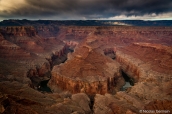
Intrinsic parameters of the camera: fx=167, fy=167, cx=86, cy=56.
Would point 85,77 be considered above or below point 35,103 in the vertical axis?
below

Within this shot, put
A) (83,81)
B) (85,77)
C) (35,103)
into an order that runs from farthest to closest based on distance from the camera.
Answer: (85,77) < (83,81) < (35,103)

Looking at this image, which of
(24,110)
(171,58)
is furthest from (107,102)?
(171,58)

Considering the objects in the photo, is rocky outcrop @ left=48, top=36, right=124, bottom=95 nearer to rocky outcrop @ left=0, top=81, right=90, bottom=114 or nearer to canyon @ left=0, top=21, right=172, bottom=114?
canyon @ left=0, top=21, right=172, bottom=114

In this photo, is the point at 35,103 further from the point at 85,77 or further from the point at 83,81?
the point at 85,77

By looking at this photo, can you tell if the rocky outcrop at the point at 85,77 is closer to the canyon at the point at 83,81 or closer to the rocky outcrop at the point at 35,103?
the canyon at the point at 83,81

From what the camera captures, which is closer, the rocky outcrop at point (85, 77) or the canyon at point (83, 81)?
the canyon at point (83, 81)

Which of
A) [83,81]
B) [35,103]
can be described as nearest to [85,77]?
[83,81]

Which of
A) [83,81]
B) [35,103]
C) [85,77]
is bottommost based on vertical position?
[83,81]

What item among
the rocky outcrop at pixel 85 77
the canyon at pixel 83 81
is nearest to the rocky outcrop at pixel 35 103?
the canyon at pixel 83 81

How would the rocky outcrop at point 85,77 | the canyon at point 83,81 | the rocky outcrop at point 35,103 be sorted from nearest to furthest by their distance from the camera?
the rocky outcrop at point 35,103 → the canyon at point 83,81 → the rocky outcrop at point 85,77

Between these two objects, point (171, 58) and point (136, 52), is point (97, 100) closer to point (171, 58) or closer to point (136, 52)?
point (171, 58)

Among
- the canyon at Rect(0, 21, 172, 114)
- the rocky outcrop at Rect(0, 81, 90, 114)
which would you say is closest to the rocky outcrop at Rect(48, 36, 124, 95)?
the canyon at Rect(0, 21, 172, 114)
